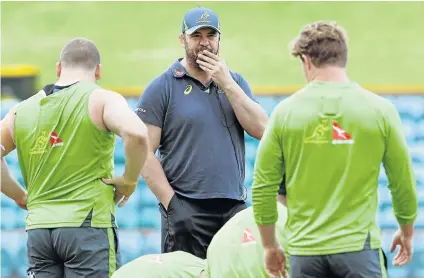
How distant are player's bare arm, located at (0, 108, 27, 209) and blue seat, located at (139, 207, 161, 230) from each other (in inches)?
283

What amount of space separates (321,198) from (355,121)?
413mm

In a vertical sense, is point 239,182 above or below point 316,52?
below

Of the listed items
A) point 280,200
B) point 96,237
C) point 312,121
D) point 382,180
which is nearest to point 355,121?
point 312,121

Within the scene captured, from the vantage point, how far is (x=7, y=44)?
1788 cm

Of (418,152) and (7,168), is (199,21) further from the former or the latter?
(418,152)

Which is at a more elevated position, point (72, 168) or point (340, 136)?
point (340, 136)

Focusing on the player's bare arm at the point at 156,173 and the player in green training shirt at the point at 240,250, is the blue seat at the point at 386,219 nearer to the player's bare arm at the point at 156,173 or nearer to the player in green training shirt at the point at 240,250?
the player's bare arm at the point at 156,173

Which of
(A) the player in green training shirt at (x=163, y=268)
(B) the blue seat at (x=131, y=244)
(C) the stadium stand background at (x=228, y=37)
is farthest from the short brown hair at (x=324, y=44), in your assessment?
(C) the stadium stand background at (x=228, y=37)

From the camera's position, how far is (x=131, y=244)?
48.2 ft

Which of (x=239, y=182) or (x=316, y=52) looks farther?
(x=239, y=182)

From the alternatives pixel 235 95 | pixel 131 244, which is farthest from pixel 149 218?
pixel 235 95

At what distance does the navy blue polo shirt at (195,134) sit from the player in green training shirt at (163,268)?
2.47 feet

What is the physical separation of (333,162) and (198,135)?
194 cm

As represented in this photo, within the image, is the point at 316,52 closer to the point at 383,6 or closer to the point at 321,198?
the point at 321,198
